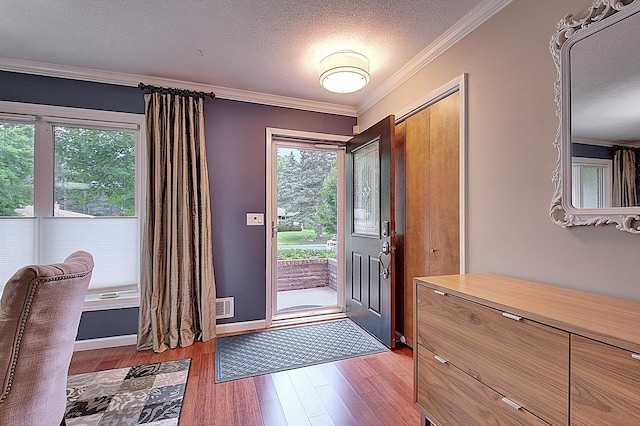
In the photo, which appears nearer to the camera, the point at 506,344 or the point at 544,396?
the point at 544,396

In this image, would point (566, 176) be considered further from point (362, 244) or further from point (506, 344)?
point (362, 244)

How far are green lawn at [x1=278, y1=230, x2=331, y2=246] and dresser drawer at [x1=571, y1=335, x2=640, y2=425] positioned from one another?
9.72 feet

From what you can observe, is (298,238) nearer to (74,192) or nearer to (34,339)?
(74,192)

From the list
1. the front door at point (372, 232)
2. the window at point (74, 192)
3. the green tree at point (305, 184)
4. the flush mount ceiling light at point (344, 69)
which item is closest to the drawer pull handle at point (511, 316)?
the front door at point (372, 232)

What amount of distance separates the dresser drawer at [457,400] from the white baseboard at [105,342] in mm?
2491

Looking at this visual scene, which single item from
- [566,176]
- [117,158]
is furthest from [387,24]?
[117,158]

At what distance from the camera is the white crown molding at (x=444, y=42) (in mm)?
1711

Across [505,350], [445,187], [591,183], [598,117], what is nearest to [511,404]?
[505,350]

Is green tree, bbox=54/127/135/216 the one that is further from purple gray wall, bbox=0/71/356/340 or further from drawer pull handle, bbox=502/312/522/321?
drawer pull handle, bbox=502/312/522/321

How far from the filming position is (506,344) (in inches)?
42.9

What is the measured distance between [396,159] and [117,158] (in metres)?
2.59

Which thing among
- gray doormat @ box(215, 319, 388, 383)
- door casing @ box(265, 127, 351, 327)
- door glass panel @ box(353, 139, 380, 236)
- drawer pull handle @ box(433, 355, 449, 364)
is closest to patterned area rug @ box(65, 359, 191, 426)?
gray doormat @ box(215, 319, 388, 383)

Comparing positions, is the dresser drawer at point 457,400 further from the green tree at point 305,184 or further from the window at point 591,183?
the green tree at point 305,184

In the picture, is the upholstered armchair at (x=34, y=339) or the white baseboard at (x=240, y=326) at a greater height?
the upholstered armchair at (x=34, y=339)
